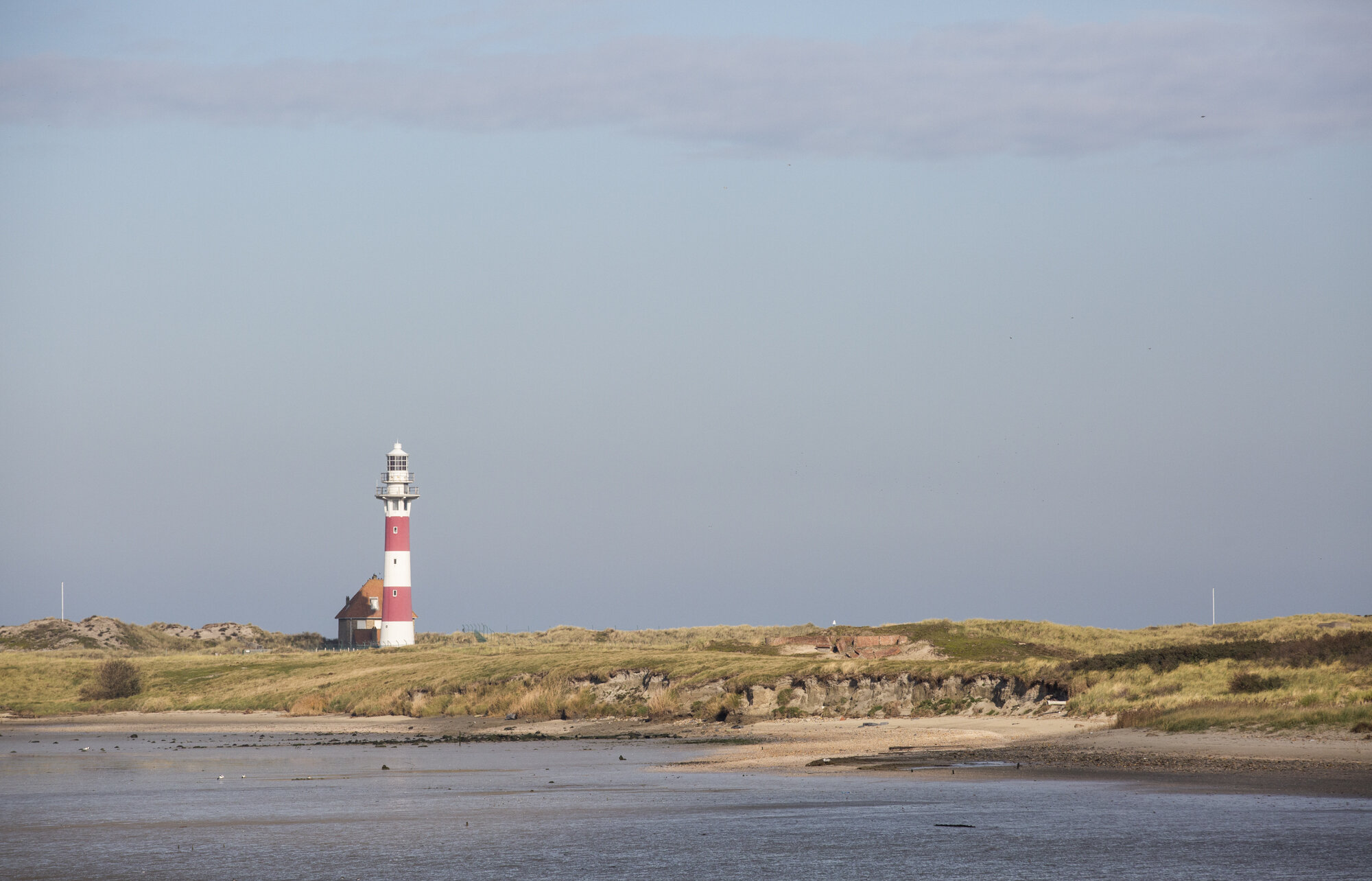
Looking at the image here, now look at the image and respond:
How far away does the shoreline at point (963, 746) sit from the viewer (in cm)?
2406

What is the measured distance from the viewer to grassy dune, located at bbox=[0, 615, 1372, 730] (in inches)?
1264

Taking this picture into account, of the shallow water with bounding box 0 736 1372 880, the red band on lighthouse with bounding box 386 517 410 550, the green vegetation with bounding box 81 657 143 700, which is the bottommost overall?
the green vegetation with bounding box 81 657 143 700

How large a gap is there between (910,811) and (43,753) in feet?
84.1

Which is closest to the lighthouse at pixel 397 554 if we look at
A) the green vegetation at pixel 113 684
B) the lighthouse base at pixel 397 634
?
the lighthouse base at pixel 397 634

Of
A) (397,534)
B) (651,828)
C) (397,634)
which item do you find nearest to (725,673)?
(651,828)

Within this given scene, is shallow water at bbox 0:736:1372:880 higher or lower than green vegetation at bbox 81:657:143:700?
higher

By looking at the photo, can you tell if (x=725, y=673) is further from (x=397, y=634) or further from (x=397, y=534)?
(x=397, y=534)

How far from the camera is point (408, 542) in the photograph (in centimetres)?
8188

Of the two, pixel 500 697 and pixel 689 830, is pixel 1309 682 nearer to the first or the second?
pixel 689 830

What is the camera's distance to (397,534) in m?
81.4

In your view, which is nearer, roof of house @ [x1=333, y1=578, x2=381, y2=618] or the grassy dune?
the grassy dune

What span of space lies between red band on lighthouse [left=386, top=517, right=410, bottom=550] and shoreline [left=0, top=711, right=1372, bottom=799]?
34.5 metres

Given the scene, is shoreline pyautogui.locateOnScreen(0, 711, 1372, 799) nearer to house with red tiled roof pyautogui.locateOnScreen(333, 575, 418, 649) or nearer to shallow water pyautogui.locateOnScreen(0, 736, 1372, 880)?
shallow water pyautogui.locateOnScreen(0, 736, 1372, 880)

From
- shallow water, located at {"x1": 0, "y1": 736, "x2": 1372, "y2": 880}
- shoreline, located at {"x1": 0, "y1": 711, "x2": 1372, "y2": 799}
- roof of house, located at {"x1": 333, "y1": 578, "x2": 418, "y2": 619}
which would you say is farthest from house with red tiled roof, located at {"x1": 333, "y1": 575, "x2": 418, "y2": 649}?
shallow water, located at {"x1": 0, "y1": 736, "x2": 1372, "y2": 880}
